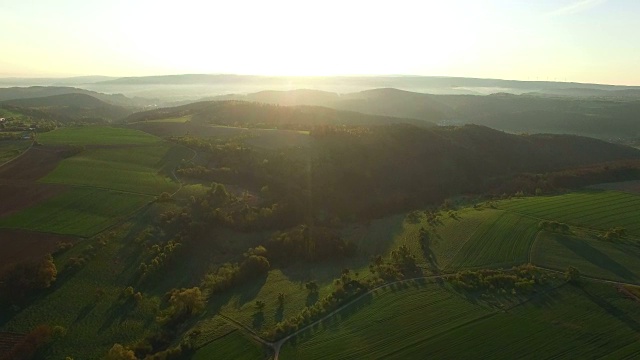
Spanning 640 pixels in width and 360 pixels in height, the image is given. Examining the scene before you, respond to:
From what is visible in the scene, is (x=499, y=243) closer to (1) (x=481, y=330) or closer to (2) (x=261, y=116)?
(1) (x=481, y=330)

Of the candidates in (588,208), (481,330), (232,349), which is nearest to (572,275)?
(481,330)

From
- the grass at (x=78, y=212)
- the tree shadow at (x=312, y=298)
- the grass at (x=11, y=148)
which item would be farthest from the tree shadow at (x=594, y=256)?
the grass at (x=11, y=148)

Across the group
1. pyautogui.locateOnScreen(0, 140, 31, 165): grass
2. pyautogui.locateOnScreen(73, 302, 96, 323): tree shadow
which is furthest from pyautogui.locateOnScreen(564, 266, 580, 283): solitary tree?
pyautogui.locateOnScreen(0, 140, 31, 165): grass

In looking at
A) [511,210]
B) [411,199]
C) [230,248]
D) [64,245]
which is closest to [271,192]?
[230,248]

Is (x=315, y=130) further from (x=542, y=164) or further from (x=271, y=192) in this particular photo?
(x=542, y=164)

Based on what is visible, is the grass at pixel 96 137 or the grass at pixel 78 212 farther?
the grass at pixel 96 137

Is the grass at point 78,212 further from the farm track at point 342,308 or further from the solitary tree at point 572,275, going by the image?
the solitary tree at point 572,275
